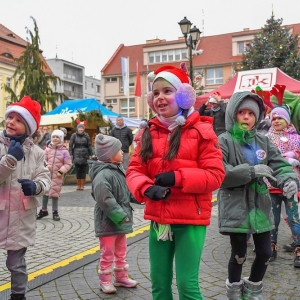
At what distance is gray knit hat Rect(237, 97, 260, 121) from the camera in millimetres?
3646

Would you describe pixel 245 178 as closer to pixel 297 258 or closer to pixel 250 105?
pixel 250 105

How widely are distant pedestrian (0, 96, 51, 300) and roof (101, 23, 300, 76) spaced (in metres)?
48.5

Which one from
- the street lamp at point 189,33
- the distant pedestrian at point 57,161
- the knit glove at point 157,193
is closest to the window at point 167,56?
the street lamp at point 189,33

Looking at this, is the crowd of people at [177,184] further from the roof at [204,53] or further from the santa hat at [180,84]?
the roof at [204,53]

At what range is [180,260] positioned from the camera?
2.69 meters

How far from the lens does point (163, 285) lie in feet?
9.13

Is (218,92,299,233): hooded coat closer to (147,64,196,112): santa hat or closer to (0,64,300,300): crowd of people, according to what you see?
(0,64,300,300): crowd of people

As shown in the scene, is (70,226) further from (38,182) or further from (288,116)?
(288,116)

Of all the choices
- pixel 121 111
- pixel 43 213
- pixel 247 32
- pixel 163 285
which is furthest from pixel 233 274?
pixel 121 111

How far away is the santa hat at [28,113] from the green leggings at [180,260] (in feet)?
5.25

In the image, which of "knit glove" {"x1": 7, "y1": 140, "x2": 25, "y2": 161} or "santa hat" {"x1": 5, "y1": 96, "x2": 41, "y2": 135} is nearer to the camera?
"knit glove" {"x1": 7, "y1": 140, "x2": 25, "y2": 161}

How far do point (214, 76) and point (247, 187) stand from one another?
5189 cm

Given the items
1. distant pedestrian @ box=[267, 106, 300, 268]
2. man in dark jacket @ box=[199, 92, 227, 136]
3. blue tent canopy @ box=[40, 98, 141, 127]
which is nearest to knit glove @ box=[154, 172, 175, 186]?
distant pedestrian @ box=[267, 106, 300, 268]

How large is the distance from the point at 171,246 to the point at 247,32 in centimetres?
5280
